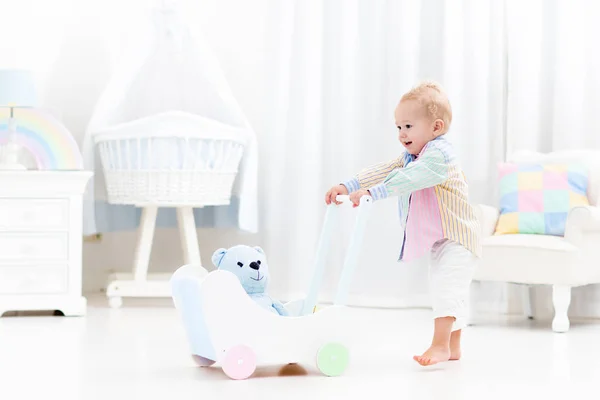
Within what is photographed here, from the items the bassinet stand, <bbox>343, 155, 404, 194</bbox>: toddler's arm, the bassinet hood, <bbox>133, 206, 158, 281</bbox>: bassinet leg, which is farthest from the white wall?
<bbox>343, 155, 404, 194</bbox>: toddler's arm

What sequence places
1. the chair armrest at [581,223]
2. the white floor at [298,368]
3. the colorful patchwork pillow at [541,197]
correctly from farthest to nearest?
the colorful patchwork pillow at [541,197] < the chair armrest at [581,223] < the white floor at [298,368]

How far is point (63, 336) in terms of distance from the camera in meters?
2.78

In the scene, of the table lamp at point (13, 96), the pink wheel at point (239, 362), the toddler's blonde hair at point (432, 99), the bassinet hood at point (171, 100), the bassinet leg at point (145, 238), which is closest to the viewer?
the pink wheel at point (239, 362)

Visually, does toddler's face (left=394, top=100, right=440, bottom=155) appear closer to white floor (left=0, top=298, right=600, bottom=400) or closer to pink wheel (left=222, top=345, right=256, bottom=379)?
white floor (left=0, top=298, right=600, bottom=400)

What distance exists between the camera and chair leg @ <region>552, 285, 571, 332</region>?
3.01 m

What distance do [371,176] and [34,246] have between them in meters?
1.63

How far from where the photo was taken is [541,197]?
329 centimetres

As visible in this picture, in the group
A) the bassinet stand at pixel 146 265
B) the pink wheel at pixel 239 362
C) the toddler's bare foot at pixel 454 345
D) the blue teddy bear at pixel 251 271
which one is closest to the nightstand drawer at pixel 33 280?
the bassinet stand at pixel 146 265

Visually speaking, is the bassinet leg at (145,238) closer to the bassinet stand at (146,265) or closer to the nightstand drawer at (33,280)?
the bassinet stand at (146,265)

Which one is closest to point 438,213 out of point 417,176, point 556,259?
point 417,176

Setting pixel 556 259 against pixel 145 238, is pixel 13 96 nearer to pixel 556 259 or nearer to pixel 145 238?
pixel 145 238

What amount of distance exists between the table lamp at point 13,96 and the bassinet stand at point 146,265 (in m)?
0.57

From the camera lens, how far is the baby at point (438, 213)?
7.24 feet

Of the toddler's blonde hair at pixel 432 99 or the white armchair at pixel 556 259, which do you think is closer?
the toddler's blonde hair at pixel 432 99
